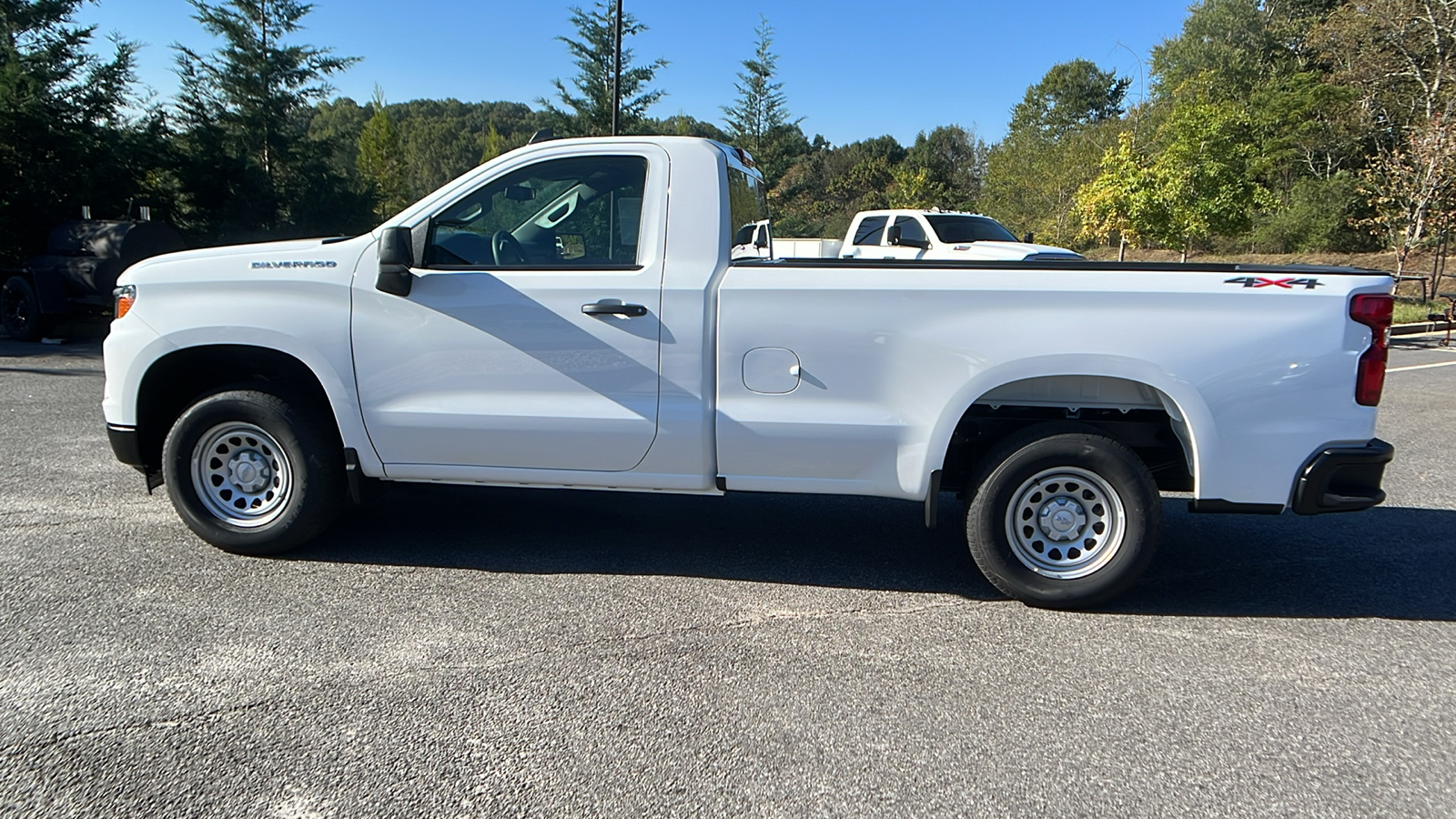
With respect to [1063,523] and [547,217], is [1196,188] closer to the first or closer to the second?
[1063,523]

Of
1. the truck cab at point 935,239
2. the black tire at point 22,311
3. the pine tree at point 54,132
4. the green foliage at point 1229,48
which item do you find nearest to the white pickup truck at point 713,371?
the truck cab at point 935,239

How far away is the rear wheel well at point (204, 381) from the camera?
4.78 meters

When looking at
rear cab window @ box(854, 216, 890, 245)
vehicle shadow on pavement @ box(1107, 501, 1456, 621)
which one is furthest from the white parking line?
vehicle shadow on pavement @ box(1107, 501, 1456, 621)

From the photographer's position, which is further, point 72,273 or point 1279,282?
point 72,273

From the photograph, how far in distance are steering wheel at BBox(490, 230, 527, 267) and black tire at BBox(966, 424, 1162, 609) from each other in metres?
2.41

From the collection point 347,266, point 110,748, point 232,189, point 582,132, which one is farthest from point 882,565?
point 582,132

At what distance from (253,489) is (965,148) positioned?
80.4m

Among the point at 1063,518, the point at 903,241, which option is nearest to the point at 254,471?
the point at 1063,518

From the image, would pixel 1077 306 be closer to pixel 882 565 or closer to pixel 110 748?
pixel 882 565

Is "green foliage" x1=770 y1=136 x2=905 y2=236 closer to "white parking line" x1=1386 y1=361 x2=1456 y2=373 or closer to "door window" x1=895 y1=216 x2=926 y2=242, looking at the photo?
"door window" x1=895 y1=216 x2=926 y2=242

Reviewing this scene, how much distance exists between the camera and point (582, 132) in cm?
3628

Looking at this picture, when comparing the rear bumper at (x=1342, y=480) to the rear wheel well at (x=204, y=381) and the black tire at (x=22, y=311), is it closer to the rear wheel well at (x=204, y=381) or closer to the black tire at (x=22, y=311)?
the rear wheel well at (x=204, y=381)

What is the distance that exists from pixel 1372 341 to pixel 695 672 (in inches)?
121

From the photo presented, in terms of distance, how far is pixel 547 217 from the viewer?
467cm
